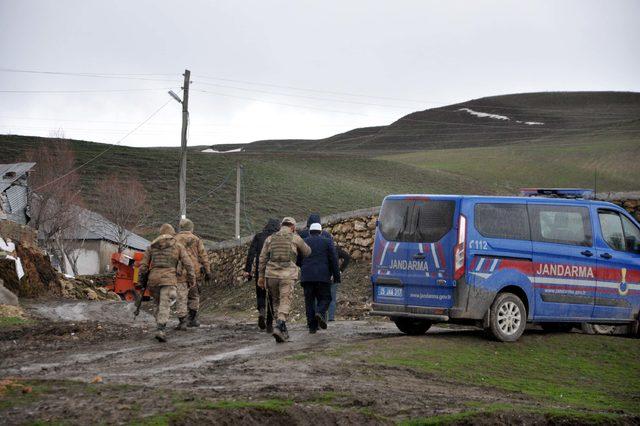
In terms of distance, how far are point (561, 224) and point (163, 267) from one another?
6.11 metres

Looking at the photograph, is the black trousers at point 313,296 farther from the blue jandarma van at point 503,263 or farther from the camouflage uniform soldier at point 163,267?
the camouflage uniform soldier at point 163,267

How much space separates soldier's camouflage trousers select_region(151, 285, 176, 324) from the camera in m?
15.3

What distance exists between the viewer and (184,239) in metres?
17.3

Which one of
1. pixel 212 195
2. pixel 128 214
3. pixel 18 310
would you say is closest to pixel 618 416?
pixel 18 310

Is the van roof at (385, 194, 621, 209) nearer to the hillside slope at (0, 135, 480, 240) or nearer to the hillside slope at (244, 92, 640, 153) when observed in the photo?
the hillside slope at (0, 135, 480, 240)

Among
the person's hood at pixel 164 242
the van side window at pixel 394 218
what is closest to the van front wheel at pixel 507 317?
the van side window at pixel 394 218

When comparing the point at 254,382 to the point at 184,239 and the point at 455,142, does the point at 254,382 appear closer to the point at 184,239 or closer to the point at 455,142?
the point at 184,239

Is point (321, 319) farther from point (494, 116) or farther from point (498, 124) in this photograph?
point (494, 116)

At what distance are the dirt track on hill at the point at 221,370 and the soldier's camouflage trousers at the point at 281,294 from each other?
47cm

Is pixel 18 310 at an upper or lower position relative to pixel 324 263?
lower

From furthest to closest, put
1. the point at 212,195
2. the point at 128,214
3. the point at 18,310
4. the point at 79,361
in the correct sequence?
the point at 212,195 → the point at 128,214 → the point at 18,310 → the point at 79,361

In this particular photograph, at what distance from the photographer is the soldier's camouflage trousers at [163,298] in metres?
15.3

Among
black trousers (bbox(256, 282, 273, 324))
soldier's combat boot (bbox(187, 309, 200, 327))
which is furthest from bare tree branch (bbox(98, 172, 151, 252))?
black trousers (bbox(256, 282, 273, 324))

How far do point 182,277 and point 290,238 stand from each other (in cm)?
252
